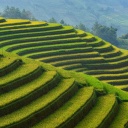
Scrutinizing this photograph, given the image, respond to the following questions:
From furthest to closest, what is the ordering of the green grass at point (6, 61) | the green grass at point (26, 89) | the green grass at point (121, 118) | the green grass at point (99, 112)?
the green grass at point (6, 61)
the green grass at point (121, 118)
the green grass at point (99, 112)
the green grass at point (26, 89)

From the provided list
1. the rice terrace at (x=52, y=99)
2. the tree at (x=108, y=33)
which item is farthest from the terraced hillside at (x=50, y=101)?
the tree at (x=108, y=33)

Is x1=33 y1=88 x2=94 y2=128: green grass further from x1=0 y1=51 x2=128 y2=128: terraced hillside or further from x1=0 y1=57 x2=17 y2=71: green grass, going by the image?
x1=0 y1=57 x2=17 y2=71: green grass

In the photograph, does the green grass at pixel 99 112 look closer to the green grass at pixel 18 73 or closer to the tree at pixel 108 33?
the green grass at pixel 18 73

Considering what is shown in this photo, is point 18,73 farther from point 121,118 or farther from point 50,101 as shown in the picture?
point 121,118

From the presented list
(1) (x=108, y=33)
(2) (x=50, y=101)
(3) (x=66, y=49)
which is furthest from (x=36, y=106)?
(1) (x=108, y=33)

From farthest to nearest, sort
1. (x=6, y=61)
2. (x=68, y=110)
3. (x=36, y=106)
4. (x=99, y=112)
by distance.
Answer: (x=6, y=61) < (x=99, y=112) < (x=68, y=110) < (x=36, y=106)

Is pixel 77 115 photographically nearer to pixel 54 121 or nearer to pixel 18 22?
pixel 54 121

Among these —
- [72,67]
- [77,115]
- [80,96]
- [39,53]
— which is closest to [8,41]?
[39,53]
